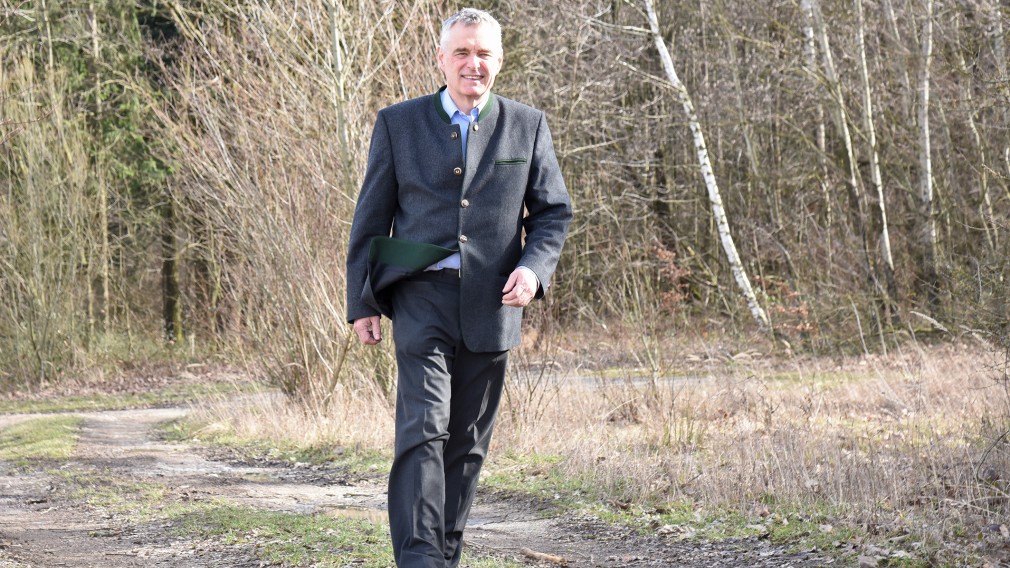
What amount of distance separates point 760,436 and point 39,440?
22.5 feet

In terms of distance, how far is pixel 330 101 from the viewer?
34.7ft

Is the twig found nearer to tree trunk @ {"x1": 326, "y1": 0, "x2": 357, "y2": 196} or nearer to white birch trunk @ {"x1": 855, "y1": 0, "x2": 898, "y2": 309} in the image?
tree trunk @ {"x1": 326, "y1": 0, "x2": 357, "y2": 196}

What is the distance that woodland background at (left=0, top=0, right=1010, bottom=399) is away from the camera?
1065cm

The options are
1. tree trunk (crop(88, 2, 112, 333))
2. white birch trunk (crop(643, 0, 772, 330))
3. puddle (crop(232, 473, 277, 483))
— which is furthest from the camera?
tree trunk (crop(88, 2, 112, 333))

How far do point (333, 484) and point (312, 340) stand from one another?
2.66m

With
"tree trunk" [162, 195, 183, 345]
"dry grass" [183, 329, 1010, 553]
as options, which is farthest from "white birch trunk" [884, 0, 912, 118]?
"tree trunk" [162, 195, 183, 345]

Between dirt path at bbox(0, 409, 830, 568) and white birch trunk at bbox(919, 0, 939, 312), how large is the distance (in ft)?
30.7

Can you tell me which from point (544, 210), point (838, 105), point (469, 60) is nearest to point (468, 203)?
point (544, 210)

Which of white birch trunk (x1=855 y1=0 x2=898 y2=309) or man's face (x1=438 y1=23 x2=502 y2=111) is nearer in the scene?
man's face (x1=438 y1=23 x2=502 y2=111)

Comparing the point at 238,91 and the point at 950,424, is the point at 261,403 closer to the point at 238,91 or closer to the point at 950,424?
the point at 238,91

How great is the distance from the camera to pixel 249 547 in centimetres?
585

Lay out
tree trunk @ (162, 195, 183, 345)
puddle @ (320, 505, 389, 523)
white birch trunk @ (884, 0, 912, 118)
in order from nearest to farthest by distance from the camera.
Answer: puddle @ (320, 505, 389, 523), white birch trunk @ (884, 0, 912, 118), tree trunk @ (162, 195, 183, 345)

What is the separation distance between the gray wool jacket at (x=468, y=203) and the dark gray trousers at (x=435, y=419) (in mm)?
89

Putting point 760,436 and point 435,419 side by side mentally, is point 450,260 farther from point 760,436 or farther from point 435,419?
point 760,436
